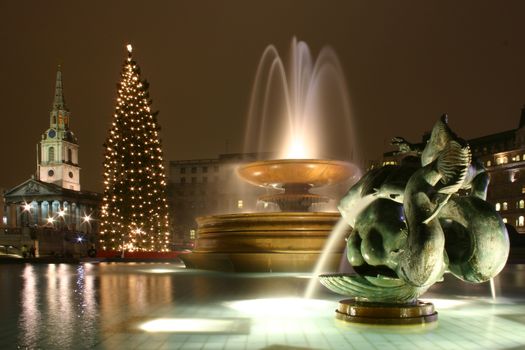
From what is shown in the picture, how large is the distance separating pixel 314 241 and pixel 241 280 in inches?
120

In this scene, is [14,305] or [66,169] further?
[66,169]

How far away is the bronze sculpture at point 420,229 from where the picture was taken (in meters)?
5.66

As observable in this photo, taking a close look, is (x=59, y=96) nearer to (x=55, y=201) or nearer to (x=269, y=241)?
(x=55, y=201)

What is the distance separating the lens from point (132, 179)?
124 feet

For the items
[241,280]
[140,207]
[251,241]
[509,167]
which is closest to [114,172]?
[140,207]

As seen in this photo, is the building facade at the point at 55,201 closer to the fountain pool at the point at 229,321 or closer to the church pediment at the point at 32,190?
the church pediment at the point at 32,190

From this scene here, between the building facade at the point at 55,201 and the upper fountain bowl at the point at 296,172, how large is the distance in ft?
131

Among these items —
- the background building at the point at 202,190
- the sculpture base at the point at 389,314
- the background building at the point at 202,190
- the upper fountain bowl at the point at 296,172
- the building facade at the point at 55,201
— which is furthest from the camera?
the background building at the point at 202,190

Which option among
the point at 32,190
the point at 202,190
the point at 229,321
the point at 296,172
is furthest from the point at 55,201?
the point at 229,321

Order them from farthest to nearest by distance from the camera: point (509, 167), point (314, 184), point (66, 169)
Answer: point (66, 169)
point (509, 167)
point (314, 184)

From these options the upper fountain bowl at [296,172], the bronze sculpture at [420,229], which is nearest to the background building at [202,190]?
the upper fountain bowl at [296,172]

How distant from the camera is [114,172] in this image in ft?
125

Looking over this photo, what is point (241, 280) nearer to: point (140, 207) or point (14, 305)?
point (14, 305)

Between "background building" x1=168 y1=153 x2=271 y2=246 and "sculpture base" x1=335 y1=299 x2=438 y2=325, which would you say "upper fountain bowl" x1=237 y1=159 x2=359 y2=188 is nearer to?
"sculpture base" x1=335 y1=299 x2=438 y2=325
